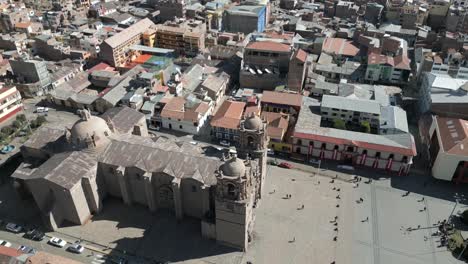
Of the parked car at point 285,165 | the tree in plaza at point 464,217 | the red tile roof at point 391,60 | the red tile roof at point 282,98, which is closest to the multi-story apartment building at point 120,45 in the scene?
the red tile roof at point 282,98

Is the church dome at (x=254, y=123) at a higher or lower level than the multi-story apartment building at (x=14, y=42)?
higher

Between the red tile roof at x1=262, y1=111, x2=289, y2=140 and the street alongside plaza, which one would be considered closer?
the street alongside plaza

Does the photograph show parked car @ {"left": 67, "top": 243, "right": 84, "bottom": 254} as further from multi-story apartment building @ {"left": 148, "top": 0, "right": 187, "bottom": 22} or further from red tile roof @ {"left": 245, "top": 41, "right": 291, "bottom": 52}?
multi-story apartment building @ {"left": 148, "top": 0, "right": 187, "bottom": 22}

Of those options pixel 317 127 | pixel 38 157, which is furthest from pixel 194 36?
pixel 38 157

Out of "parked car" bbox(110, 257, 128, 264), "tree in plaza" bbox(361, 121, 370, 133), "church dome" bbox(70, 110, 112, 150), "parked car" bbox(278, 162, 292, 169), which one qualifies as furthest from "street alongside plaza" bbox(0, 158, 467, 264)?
"tree in plaza" bbox(361, 121, 370, 133)

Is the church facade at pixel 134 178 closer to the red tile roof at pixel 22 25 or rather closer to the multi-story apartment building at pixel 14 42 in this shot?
the multi-story apartment building at pixel 14 42

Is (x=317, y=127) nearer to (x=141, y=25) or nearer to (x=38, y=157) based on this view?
(x=38, y=157)
